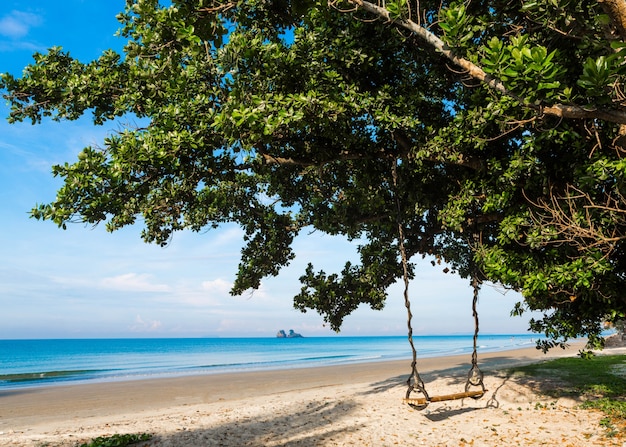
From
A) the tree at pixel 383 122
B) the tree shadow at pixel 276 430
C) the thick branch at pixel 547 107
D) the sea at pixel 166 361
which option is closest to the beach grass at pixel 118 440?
the tree shadow at pixel 276 430

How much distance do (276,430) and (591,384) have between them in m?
10.0

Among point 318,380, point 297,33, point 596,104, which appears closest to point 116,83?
point 297,33

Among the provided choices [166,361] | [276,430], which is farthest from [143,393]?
[166,361]

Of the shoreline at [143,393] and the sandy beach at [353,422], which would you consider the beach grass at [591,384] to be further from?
the shoreline at [143,393]

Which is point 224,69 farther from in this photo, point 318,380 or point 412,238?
point 318,380

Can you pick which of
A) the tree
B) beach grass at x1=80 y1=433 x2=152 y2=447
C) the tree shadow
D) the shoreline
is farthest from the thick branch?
the shoreline

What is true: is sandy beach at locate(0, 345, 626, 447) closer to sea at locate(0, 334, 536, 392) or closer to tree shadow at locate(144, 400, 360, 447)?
tree shadow at locate(144, 400, 360, 447)

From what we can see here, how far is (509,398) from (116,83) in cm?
1371

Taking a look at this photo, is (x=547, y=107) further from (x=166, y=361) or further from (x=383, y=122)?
(x=166, y=361)

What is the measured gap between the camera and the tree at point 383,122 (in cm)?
795

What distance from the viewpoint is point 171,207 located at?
12.0m

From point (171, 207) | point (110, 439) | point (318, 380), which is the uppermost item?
point (171, 207)

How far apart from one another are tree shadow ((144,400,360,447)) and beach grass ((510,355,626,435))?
230 inches

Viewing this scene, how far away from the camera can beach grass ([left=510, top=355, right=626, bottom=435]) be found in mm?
10641
